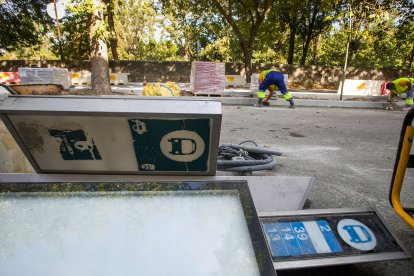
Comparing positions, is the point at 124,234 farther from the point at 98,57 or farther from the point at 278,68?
the point at 278,68

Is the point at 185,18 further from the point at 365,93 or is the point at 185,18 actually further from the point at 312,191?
the point at 312,191

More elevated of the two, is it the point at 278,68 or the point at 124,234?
the point at 278,68

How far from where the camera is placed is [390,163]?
3.87 meters

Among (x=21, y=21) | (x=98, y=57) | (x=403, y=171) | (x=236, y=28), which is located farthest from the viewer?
(x=21, y=21)

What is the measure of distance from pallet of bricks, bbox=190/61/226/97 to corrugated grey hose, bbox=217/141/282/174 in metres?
7.91

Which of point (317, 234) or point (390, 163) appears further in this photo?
point (390, 163)

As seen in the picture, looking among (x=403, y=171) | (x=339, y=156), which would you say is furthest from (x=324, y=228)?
(x=339, y=156)

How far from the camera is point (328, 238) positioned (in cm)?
161

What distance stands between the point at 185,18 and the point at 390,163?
26825mm

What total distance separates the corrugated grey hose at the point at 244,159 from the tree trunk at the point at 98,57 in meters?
8.51

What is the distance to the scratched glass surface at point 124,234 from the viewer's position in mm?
865

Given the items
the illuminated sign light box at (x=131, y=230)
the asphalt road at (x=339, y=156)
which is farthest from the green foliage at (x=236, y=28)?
the illuminated sign light box at (x=131, y=230)

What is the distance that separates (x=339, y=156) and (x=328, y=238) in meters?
2.87

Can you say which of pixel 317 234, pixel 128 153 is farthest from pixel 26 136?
pixel 317 234
